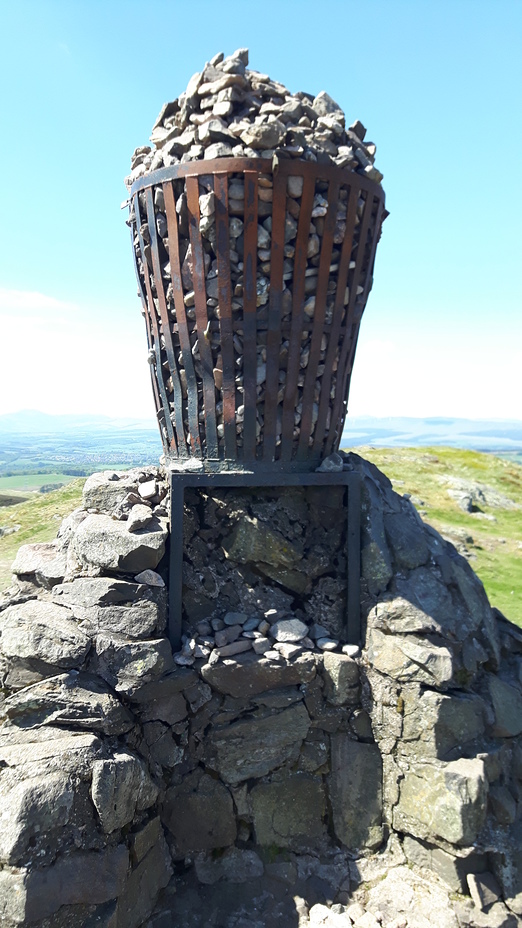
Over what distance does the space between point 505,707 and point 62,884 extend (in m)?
3.82

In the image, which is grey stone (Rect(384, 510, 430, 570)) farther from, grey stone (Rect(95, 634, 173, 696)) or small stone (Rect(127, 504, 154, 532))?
grey stone (Rect(95, 634, 173, 696))

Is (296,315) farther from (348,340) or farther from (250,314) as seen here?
(348,340)

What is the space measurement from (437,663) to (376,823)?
155 cm

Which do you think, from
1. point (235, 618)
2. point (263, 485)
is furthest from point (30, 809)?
point (263, 485)

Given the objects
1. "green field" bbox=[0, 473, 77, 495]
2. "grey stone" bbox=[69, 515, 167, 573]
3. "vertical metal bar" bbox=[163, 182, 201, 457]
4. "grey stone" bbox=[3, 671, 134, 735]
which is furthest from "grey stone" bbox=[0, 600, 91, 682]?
"green field" bbox=[0, 473, 77, 495]

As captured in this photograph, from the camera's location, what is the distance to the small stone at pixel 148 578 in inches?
186

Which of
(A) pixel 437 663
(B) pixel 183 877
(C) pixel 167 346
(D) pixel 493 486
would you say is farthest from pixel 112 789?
(D) pixel 493 486

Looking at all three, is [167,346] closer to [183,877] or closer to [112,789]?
[112,789]

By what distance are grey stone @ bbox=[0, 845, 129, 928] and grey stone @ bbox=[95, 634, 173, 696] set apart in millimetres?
1076

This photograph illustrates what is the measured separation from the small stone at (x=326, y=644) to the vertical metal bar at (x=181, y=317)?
207 cm

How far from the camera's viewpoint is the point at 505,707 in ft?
16.4

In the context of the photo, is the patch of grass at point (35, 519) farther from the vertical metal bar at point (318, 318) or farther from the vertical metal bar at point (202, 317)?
the vertical metal bar at point (318, 318)

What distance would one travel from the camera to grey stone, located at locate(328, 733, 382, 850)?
15.7 feet

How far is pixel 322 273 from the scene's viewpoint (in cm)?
479
